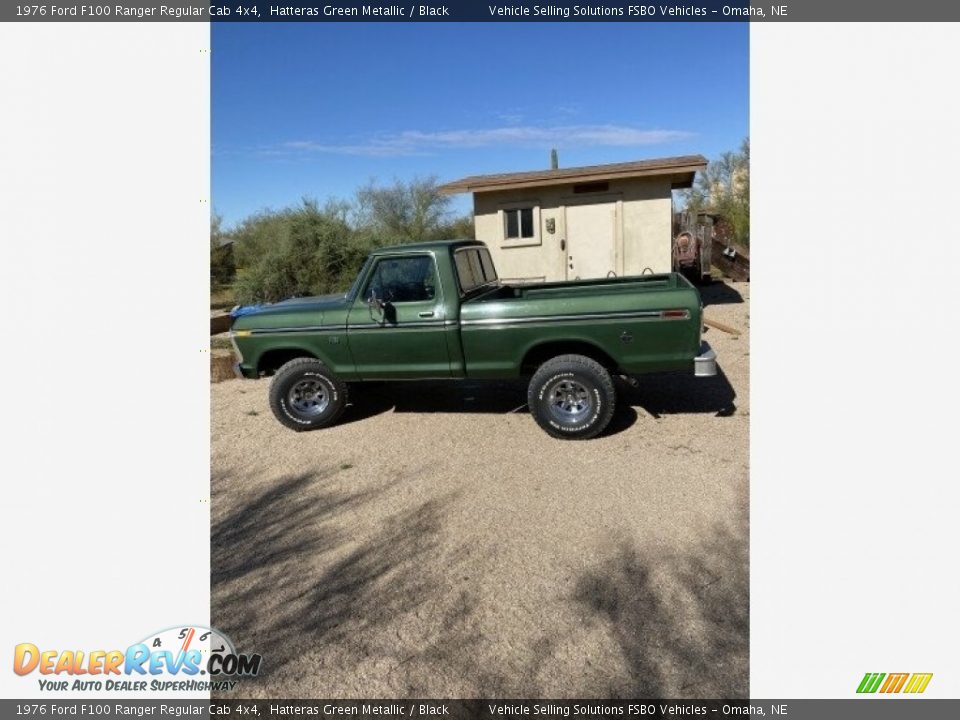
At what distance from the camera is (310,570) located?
3643 millimetres

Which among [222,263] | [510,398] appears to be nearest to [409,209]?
[222,263]

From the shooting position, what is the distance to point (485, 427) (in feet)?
20.5

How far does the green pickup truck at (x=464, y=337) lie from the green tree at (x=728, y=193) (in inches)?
748

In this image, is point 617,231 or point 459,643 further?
point 617,231

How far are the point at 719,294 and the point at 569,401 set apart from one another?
11.3 metres

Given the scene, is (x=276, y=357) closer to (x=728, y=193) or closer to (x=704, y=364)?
(x=704, y=364)

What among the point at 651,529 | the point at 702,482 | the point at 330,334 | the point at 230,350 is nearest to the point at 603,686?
the point at 651,529

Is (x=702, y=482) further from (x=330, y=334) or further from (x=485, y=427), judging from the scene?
(x=330, y=334)

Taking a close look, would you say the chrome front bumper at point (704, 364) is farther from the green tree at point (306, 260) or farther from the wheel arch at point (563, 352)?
the green tree at point (306, 260)

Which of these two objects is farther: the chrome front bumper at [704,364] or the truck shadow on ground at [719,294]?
the truck shadow on ground at [719,294]

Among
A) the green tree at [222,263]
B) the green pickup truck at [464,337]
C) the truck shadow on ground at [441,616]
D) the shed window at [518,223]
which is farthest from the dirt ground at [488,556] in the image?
the green tree at [222,263]

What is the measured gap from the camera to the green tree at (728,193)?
937 inches

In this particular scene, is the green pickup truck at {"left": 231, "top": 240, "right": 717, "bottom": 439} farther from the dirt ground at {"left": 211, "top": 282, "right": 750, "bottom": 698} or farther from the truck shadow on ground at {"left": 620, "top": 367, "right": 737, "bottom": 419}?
the truck shadow on ground at {"left": 620, "top": 367, "right": 737, "bottom": 419}

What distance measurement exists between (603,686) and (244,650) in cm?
161
